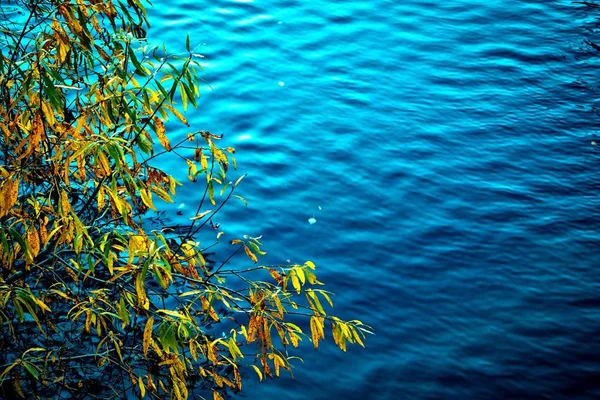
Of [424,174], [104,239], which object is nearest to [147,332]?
[104,239]

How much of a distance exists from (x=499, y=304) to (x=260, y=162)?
3.47 meters

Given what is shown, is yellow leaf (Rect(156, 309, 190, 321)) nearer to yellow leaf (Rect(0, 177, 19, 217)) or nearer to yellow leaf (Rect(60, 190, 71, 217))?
yellow leaf (Rect(60, 190, 71, 217))

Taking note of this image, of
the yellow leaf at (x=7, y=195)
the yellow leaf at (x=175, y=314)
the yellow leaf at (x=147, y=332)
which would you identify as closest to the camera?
the yellow leaf at (x=7, y=195)

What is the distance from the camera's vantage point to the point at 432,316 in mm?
6996

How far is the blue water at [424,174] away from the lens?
6578mm

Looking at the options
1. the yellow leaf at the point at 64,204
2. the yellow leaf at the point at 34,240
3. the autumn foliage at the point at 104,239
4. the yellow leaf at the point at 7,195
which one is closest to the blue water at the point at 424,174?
the autumn foliage at the point at 104,239

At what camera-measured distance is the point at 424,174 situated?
8.82 metres

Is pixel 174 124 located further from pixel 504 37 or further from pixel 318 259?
pixel 504 37

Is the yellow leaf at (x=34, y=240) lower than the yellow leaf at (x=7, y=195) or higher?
lower

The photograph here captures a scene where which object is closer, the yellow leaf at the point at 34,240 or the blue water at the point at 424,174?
the yellow leaf at the point at 34,240

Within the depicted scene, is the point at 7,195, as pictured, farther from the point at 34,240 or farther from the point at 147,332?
the point at 147,332

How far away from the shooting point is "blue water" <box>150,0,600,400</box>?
6.58 m

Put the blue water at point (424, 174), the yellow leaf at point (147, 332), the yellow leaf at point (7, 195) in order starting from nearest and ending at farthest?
the yellow leaf at point (7, 195), the yellow leaf at point (147, 332), the blue water at point (424, 174)

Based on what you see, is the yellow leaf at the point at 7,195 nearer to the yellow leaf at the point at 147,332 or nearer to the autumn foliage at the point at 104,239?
the autumn foliage at the point at 104,239
